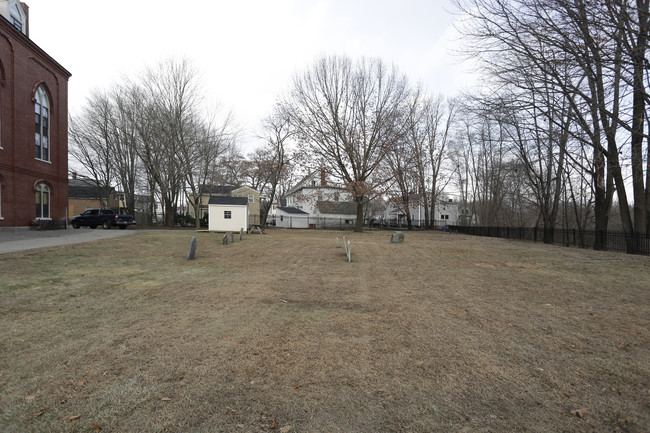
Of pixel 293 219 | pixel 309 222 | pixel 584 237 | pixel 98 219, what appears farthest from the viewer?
pixel 309 222

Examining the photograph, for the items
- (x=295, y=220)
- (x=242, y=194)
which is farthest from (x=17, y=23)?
(x=295, y=220)

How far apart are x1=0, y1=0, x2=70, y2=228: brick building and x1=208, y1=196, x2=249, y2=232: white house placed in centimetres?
1004

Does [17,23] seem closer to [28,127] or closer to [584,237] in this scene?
[28,127]

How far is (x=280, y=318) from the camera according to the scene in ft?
15.4

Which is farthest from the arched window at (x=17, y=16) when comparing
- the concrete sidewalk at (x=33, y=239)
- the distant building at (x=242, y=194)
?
the distant building at (x=242, y=194)

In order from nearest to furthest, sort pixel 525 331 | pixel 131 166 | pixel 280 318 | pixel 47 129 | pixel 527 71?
pixel 525 331
pixel 280 318
pixel 527 71
pixel 47 129
pixel 131 166

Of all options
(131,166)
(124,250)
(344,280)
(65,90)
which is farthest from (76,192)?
(344,280)

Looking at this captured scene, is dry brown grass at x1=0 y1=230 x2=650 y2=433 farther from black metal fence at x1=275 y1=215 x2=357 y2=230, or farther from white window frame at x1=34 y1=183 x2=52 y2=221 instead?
black metal fence at x1=275 y1=215 x2=357 y2=230

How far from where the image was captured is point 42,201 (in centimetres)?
2173

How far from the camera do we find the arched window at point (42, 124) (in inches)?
840

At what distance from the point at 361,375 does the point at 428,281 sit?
4985mm

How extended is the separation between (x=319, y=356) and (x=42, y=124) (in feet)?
88.5

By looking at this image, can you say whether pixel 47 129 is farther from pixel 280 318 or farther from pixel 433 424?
pixel 433 424

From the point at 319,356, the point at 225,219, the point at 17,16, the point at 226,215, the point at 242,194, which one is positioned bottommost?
the point at 319,356
